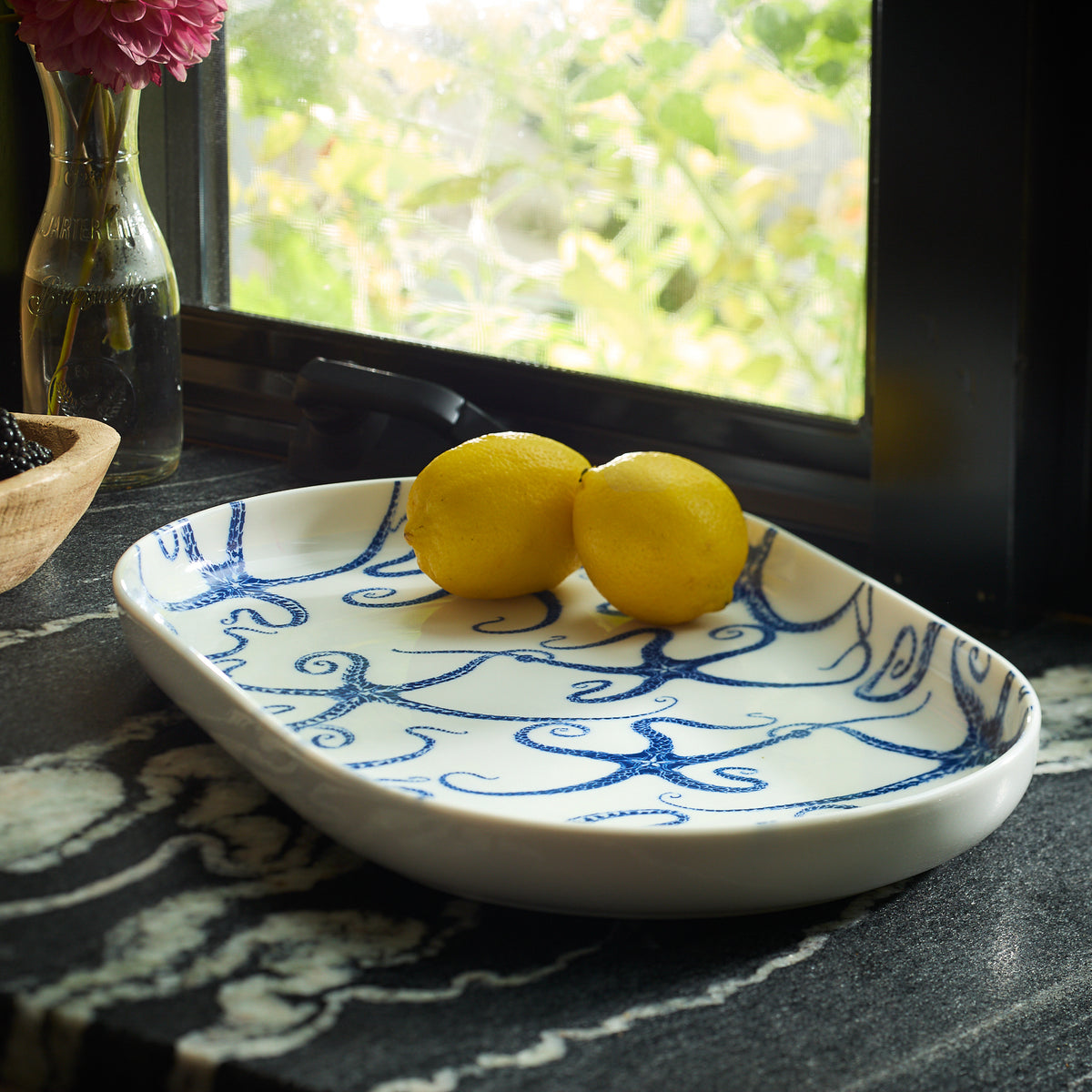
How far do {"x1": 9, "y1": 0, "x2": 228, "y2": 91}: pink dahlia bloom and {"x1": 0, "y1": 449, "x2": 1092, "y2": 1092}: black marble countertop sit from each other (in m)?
0.49

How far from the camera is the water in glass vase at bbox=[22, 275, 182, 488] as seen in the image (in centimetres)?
100

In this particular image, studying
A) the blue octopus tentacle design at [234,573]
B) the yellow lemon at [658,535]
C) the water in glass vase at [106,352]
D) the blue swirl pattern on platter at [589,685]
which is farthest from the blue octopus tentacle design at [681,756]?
the water in glass vase at [106,352]

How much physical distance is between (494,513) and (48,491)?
257mm

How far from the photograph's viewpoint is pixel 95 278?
100cm

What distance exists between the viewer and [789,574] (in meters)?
0.84

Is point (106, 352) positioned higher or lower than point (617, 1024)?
higher

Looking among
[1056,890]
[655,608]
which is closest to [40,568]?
[655,608]

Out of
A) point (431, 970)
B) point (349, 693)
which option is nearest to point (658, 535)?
point (349, 693)

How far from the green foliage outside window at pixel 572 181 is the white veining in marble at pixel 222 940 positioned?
0.54 meters

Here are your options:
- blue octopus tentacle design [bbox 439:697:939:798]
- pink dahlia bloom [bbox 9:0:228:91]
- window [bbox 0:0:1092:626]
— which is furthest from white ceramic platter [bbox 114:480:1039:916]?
pink dahlia bloom [bbox 9:0:228:91]

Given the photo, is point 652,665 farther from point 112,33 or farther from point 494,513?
point 112,33

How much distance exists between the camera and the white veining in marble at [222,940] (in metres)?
0.43

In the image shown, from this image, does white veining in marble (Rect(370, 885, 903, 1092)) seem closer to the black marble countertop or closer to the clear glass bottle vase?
the black marble countertop

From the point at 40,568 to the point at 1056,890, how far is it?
669 mm
